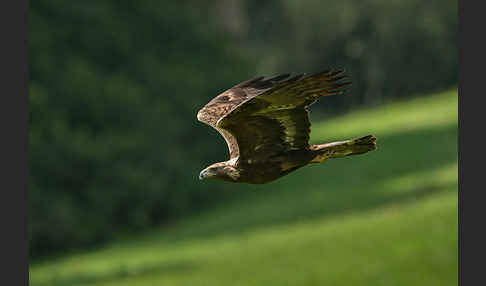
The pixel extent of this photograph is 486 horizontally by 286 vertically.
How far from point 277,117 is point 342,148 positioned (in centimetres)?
33

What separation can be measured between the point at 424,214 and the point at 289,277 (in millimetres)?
5816

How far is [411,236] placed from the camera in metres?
22.6

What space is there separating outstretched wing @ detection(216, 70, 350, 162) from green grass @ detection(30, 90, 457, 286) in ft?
51.8

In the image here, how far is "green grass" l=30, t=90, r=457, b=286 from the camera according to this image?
21.2m

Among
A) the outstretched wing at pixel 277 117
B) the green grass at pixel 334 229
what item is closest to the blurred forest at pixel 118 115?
the green grass at pixel 334 229

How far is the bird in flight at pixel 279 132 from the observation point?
12.9ft

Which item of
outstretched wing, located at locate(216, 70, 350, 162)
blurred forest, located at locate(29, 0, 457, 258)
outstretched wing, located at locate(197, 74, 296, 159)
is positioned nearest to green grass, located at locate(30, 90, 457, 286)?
blurred forest, located at locate(29, 0, 457, 258)

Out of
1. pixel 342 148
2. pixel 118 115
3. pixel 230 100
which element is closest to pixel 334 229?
pixel 118 115

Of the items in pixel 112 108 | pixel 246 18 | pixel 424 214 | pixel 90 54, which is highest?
pixel 246 18

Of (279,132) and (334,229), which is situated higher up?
(334,229)

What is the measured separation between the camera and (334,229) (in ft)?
89.3

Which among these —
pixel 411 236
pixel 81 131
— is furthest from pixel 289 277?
pixel 81 131

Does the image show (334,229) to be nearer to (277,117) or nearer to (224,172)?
(277,117)

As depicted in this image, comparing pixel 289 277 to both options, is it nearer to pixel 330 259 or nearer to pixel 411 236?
pixel 330 259
